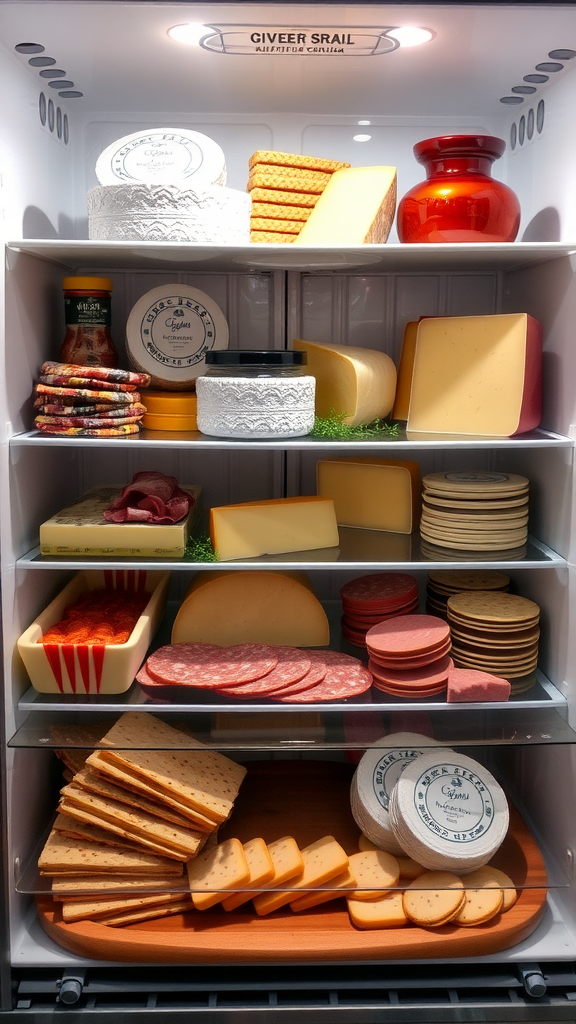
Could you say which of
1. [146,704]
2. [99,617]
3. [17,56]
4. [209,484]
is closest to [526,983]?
[146,704]

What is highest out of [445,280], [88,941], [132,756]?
[445,280]

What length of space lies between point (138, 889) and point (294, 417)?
1.12 metres

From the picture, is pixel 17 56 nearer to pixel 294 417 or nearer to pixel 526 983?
pixel 294 417

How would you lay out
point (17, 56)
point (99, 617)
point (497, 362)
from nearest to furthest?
point (17, 56) < point (497, 362) < point (99, 617)

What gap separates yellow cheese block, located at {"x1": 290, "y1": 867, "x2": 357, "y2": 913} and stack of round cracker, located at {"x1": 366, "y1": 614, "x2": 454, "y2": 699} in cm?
42

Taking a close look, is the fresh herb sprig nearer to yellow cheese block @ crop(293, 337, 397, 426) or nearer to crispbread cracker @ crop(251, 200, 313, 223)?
yellow cheese block @ crop(293, 337, 397, 426)

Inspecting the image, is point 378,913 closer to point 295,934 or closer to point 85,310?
point 295,934

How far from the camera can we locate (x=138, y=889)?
6.67 feet

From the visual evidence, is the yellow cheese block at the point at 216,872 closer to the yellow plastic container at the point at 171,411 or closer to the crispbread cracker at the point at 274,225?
the yellow plastic container at the point at 171,411

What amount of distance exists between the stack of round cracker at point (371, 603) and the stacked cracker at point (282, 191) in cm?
89

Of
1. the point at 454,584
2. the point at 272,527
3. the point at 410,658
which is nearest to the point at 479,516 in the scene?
the point at 454,584

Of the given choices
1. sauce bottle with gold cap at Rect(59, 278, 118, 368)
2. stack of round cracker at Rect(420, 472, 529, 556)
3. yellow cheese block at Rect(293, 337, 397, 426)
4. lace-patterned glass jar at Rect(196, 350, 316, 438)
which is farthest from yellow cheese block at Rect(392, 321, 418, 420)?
sauce bottle with gold cap at Rect(59, 278, 118, 368)

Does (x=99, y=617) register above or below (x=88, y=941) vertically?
above

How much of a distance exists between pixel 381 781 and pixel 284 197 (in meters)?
1.42
